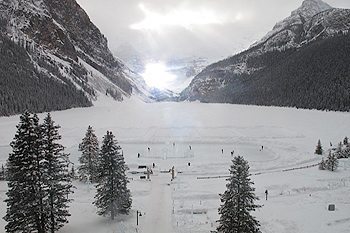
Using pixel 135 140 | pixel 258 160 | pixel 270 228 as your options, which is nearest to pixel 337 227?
pixel 270 228

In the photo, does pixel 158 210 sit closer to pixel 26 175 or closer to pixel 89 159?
pixel 26 175

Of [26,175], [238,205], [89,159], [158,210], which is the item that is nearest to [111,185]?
[158,210]

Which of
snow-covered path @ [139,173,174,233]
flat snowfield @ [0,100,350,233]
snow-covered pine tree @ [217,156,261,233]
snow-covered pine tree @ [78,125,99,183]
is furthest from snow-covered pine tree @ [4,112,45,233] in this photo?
snow-covered pine tree @ [78,125,99,183]

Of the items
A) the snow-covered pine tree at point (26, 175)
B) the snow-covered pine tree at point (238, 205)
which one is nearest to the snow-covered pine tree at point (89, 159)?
the snow-covered pine tree at point (26, 175)

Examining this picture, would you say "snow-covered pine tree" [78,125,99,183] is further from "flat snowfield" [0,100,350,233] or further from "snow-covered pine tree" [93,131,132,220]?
"snow-covered pine tree" [93,131,132,220]

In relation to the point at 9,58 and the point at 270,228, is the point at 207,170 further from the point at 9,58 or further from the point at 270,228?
the point at 9,58
